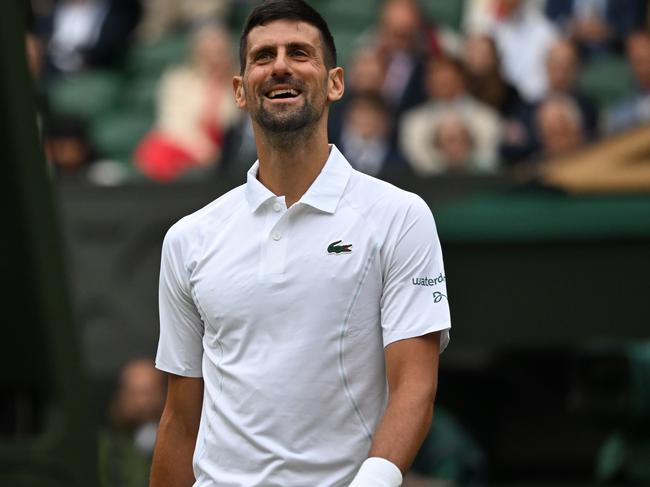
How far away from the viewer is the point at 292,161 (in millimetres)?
3326

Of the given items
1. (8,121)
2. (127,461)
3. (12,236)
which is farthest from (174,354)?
(127,461)

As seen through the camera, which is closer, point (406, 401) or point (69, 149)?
point (406, 401)

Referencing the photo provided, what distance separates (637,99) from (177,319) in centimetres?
651

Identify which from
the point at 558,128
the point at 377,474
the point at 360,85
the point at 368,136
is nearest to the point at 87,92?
the point at 360,85

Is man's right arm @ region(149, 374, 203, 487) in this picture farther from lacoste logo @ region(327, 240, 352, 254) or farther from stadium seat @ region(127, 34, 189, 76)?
stadium seat @ region(127, 34, 189, 76)

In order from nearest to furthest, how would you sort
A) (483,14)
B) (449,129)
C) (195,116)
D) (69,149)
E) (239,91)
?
(239,91) → (449,129) → (69,149) → (483,14) → (195,116)

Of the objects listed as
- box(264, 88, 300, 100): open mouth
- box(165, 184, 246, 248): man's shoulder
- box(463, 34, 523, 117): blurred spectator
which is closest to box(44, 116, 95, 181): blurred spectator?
box(463, 34, 523, 117): blurred spectator

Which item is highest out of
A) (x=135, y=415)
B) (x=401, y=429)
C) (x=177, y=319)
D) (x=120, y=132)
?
(x=177, y=319)

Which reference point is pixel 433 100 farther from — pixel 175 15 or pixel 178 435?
pixel 178 435

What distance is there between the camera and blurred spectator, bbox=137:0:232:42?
487 inches

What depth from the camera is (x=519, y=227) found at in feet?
28.7

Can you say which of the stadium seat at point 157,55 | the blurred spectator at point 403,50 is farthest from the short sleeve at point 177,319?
the stadium seat at point 157,55

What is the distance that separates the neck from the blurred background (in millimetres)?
4400

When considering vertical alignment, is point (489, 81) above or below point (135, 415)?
above
